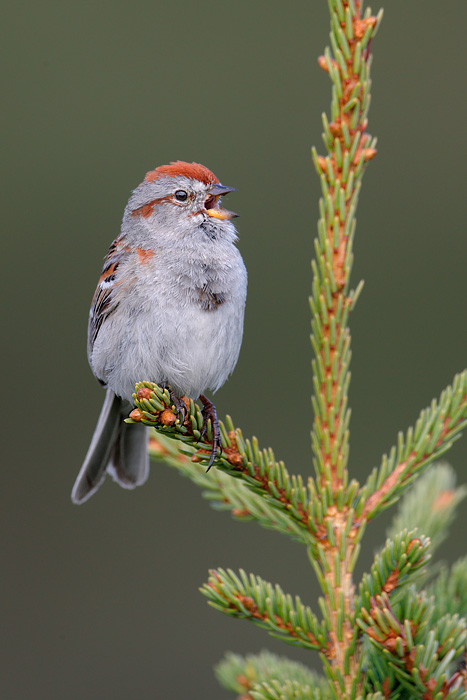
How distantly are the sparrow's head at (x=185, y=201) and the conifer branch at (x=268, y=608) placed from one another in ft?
4.03

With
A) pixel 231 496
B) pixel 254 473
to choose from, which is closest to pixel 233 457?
pixel 254 473

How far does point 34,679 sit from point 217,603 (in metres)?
3.19

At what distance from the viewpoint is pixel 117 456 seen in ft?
7.73

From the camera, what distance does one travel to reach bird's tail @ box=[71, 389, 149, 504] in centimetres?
228

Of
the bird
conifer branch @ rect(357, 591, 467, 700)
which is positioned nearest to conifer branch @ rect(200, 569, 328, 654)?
conifer branch @ rect(357, 591, 467, 700)

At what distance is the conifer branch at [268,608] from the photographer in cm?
127

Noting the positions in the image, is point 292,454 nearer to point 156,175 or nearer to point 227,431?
point 156,175

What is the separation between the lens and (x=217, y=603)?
1.28 m

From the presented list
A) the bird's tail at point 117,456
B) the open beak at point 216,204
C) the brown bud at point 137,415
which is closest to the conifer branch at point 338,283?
the brown bud at point 137,415

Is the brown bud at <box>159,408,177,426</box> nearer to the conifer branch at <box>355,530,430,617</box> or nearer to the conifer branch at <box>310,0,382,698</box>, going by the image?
the conifer branch at <box>310,0,382,698</box>

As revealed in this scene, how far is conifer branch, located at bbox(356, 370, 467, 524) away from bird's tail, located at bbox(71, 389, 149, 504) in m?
1.00

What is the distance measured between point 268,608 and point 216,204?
4.63 feet

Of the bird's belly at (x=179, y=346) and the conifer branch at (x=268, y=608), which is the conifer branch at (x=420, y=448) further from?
the bird's belly at (x=179, y=346)

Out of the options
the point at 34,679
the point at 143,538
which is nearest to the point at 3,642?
the point at 34,679
